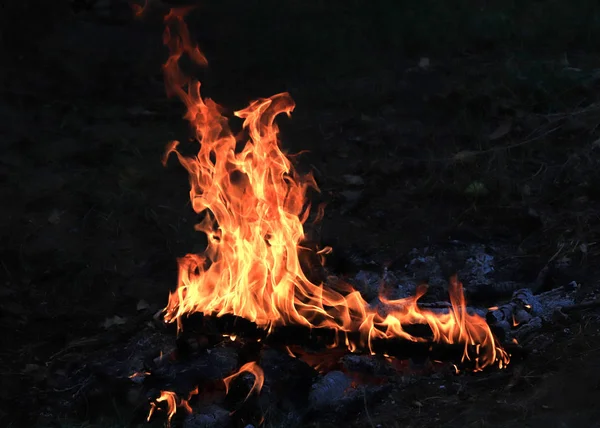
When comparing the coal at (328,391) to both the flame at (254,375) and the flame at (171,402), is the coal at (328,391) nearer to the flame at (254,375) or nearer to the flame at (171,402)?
the flame at (254,375)

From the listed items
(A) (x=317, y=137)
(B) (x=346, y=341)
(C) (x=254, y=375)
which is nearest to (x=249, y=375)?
(C) (x=254, y=375)

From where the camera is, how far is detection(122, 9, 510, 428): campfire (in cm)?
401

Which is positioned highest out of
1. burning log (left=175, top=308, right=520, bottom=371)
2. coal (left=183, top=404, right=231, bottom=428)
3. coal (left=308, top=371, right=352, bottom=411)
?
burning log (left=175, top=308, right=520, bottom=371)

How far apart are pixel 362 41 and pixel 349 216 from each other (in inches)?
81.0

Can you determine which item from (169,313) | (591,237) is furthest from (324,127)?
(169,313)

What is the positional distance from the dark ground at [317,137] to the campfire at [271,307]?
804 millimetres

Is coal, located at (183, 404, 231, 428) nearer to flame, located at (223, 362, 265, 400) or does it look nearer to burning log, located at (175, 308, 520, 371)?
flame, located at (223, 362, 265, 400)

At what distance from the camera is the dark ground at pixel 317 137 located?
18.1ft

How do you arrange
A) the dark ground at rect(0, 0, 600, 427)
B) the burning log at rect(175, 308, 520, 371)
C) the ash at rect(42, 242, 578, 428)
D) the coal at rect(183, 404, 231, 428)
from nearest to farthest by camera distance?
the coal at rect(183, 404, 231, 428)
the ash at rect(42, 242, 578, 428)
the burning log at rect(175, 308, 520, 371)
the dark ground at rect(0, 0, 600, 427)

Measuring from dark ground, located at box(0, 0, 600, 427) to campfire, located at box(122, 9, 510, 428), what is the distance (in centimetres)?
80

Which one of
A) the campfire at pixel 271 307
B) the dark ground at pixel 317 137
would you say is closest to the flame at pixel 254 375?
the campfire at pixel 271 307

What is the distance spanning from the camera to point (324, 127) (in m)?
6.79

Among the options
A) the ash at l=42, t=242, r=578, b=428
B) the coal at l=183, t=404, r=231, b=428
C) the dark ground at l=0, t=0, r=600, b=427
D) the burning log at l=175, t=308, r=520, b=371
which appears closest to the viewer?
the coal at l=183, t=404, r=231, b=428

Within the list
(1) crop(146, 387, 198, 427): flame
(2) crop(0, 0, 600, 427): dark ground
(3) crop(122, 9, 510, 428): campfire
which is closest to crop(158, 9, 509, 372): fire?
(3) crop(122, 9, 510, 428): campfire
